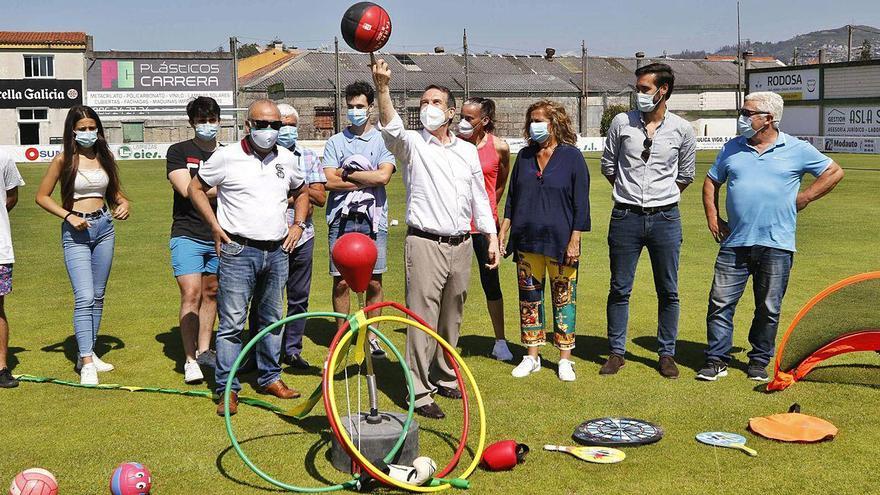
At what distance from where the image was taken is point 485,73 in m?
84.1

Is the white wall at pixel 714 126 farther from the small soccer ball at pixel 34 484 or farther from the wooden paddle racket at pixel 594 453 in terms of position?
the small soccer ball at pixel 34 484

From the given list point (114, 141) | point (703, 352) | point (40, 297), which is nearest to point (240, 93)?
point (114, 141)

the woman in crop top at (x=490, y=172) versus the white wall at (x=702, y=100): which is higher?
the white wall at (x=702, y=100)

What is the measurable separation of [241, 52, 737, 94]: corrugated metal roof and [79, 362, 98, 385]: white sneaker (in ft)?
217

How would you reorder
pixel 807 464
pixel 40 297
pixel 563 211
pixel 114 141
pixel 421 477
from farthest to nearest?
pixel 114 141, pixel 40 297, pixel 563 211, pixel 807 464, pixel 421 477

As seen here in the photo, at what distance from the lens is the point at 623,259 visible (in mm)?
7895

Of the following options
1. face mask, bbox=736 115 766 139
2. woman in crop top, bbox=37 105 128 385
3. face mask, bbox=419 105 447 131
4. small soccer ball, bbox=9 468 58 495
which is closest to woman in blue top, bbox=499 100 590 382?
face mask, bbox=419 105 447 131

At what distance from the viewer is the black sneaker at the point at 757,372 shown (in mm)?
7621

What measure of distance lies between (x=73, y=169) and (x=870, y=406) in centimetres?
638

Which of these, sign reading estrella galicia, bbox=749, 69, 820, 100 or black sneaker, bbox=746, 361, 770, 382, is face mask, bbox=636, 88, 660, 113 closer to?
black sneaker, bbox=746, 361, 770, 382

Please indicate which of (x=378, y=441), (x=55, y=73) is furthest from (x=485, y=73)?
(x=378, y=441)

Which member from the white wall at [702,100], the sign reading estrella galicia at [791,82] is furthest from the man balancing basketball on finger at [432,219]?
the white wall at [702,100]

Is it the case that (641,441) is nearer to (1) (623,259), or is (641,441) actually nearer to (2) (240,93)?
(1) (623,259)

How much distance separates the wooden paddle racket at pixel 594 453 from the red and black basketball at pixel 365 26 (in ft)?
9.32
